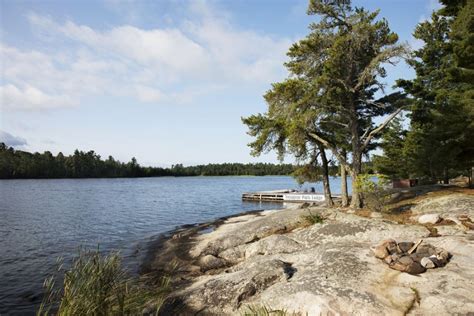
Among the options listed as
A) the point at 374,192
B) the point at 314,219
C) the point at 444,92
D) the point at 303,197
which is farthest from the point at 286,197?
the point at 314,219

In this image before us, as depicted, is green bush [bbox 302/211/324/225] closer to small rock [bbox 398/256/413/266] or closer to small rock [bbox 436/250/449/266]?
small rock [bbox 398/256/413/266]

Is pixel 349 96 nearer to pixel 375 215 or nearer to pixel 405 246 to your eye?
pixel 375 215

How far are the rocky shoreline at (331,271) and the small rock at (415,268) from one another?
26cm

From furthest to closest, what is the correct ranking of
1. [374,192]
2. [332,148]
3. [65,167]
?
[65,167] → [332,148] → [374,192]

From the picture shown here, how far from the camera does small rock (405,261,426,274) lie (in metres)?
9.77

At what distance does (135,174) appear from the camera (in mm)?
161875

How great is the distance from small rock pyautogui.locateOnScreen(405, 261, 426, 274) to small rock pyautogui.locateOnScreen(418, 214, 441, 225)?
250 inches

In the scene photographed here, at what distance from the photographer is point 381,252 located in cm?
1104

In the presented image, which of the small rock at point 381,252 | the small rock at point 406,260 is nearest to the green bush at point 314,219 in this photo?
the small rock at point 381,252

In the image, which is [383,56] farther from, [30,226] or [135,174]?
[135,174]

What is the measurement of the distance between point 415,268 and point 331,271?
2525mm

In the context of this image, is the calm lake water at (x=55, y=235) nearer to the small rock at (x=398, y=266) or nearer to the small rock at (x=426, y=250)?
the small rock at (x=398, y=266)

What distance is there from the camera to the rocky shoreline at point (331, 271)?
856 centimetres

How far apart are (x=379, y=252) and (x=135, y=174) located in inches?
6351
